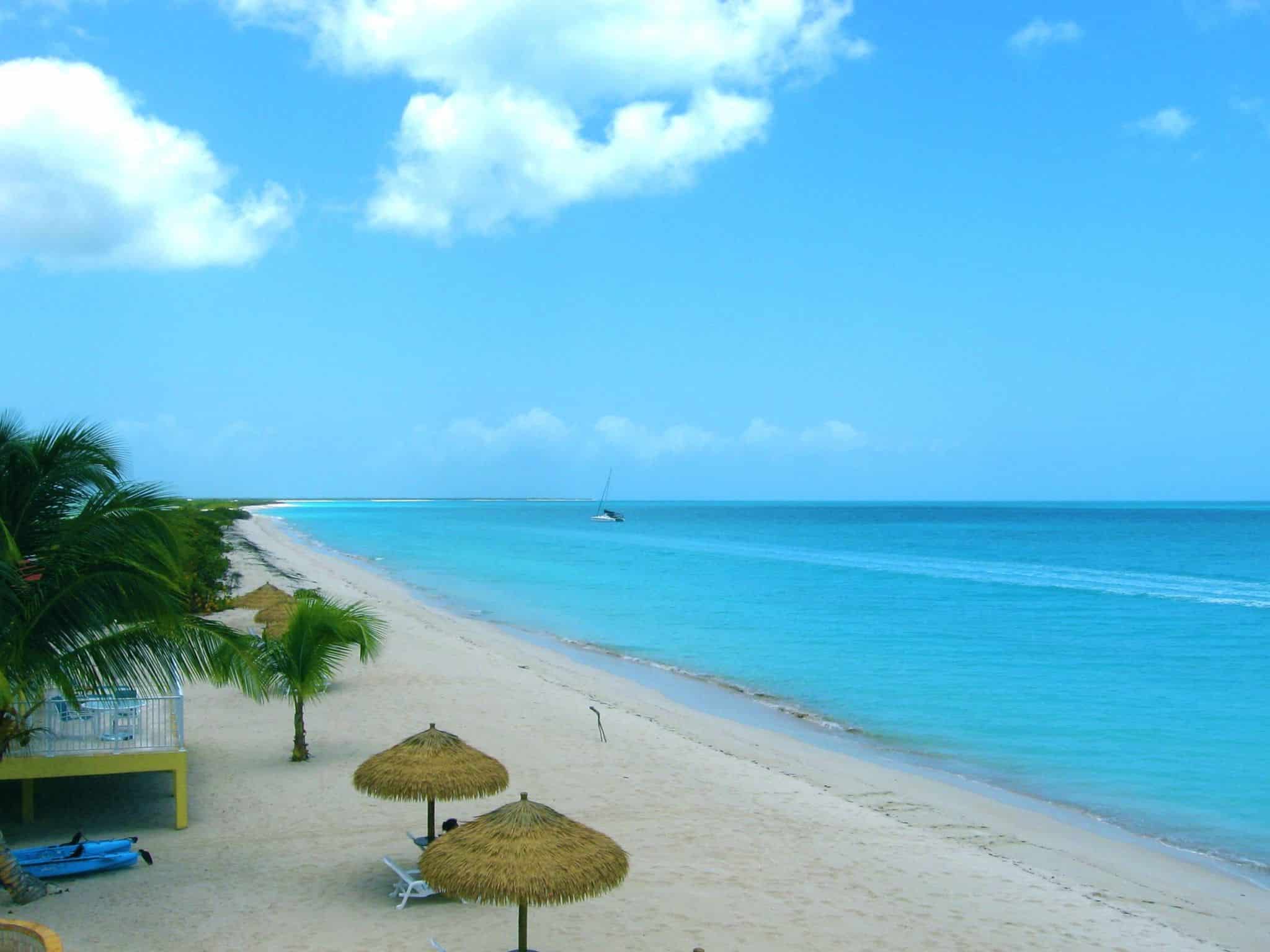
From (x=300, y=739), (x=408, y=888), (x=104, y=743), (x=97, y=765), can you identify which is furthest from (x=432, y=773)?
(x=300, y=739)

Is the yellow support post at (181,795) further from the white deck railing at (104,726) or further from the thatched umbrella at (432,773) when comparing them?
the thatched umbrella at (432,773)

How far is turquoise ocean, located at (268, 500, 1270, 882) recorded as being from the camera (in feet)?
49.5

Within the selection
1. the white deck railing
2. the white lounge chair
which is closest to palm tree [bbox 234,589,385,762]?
the white deck railing

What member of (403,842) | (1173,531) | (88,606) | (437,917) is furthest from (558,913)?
(1173,531)

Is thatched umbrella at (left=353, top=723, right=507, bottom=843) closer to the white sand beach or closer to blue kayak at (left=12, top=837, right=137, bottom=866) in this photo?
the white sand beach

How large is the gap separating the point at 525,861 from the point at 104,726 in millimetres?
6407

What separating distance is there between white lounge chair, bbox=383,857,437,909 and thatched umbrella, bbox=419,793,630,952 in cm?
150

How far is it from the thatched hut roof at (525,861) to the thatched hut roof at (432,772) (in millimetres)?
1547

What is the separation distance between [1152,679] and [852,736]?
34.3ft

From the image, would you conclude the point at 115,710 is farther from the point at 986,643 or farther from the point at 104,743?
the point at 986,643

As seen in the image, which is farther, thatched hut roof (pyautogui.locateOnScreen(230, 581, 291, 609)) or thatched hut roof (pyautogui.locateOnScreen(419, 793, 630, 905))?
thatched hut roof (pyautogui.locateOnScreen(230, 581, 291, 609))

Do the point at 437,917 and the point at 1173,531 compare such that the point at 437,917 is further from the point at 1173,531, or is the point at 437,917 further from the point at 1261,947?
the point at 1173,531

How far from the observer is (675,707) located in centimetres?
1877

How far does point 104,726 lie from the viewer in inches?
428
